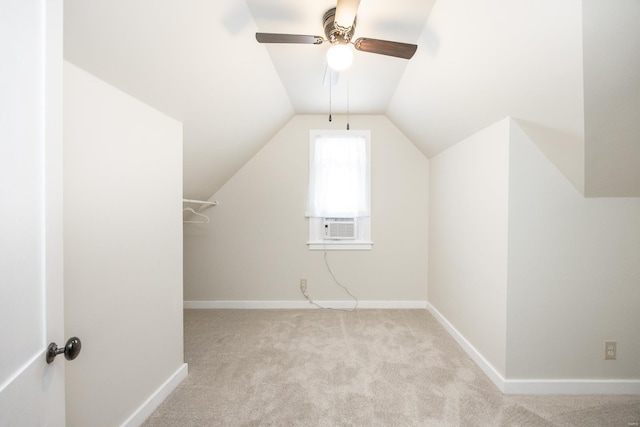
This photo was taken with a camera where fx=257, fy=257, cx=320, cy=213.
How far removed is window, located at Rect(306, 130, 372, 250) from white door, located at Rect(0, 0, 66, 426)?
2546mm

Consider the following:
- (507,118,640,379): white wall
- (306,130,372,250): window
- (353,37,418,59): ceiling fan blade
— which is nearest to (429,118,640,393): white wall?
(507,118,640,379): white wall

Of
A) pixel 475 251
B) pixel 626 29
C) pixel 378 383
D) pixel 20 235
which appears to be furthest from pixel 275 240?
pixel 626 29

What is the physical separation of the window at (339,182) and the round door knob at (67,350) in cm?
255

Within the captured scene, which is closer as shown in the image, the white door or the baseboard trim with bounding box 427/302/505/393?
the white door

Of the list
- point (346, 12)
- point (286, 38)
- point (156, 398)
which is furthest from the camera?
point (156, 398)

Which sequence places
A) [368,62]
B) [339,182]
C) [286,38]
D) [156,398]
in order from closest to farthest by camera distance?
[286,38] → [156,398] → [368,62] → [339,182]

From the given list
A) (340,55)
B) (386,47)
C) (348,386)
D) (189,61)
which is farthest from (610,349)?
(189,61)

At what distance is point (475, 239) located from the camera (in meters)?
2.09

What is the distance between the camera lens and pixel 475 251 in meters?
2.09

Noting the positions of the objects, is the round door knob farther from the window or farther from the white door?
the window

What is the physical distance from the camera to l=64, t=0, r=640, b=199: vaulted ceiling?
1.09m

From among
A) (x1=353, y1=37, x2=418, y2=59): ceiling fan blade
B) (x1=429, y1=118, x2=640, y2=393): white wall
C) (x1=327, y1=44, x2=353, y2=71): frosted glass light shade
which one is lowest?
(x1=429, y1=118, x2=640, y2=393): white wall

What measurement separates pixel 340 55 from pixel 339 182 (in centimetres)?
179

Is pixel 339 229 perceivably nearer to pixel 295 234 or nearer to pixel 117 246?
pixel 295 234
